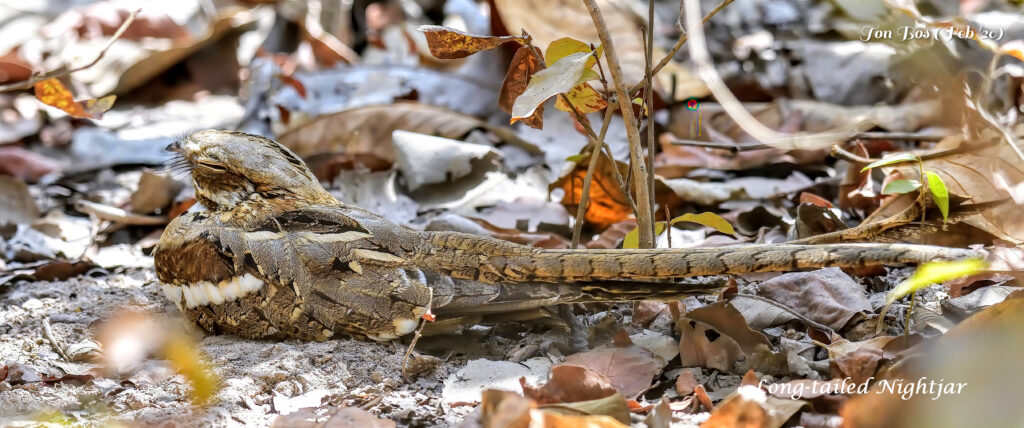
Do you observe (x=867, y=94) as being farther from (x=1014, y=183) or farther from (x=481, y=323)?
(x=481, y=323)

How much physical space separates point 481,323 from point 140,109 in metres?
4.07

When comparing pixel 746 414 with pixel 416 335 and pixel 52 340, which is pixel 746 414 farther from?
pixel 52 340

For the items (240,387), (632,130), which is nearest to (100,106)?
(240,387)

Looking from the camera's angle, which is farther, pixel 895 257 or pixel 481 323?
pixel 481 323

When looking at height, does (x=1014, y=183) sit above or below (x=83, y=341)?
above

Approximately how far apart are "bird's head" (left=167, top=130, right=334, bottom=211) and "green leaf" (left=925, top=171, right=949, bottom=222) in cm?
189

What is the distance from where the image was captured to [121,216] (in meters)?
4.09

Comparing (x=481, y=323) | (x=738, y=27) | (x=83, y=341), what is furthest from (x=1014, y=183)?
(x=738, y=27)

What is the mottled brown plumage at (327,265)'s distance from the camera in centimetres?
243

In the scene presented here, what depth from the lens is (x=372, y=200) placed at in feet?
Result: 13.5

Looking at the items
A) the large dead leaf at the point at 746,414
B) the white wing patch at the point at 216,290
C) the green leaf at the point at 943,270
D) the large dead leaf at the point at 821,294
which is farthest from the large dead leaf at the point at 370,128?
the green leaf at the point at 943,270

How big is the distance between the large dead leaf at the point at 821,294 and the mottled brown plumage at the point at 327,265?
0.53m

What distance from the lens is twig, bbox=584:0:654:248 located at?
7.60 ft

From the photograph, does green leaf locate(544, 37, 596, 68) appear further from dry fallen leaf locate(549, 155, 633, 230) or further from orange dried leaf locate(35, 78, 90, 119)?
orange dried leaf locate(35, 78, 90, 119)
